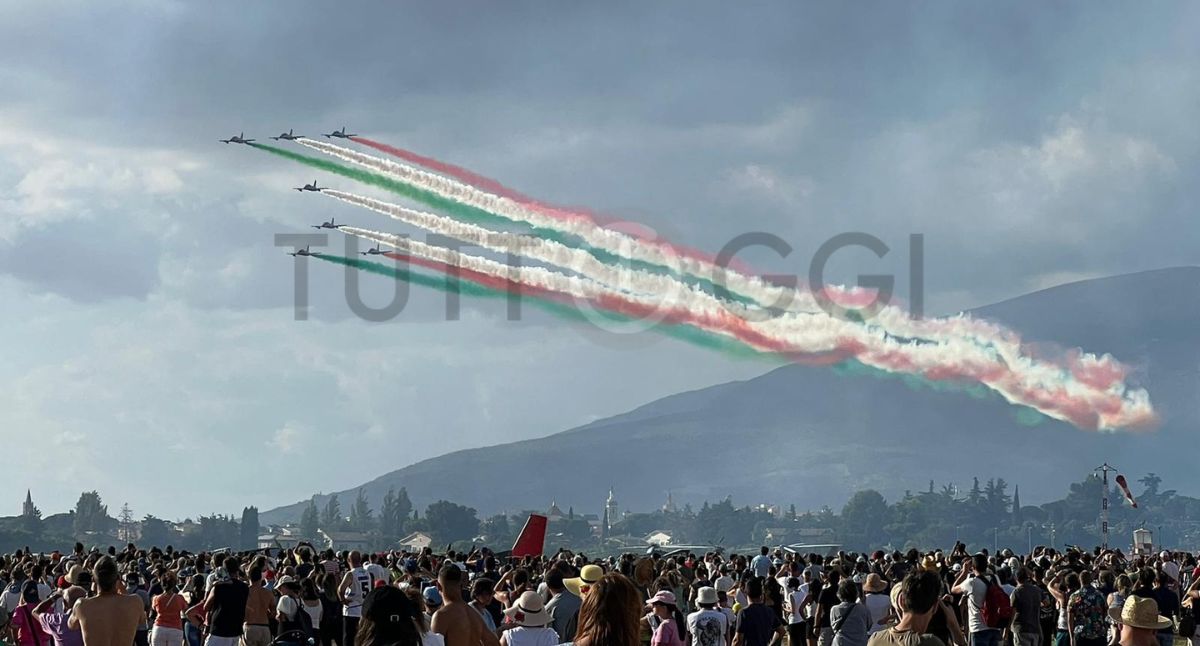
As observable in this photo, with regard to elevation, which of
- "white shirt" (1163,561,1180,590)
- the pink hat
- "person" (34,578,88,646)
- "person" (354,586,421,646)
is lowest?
"white shirt" (1163,561,1180,590)

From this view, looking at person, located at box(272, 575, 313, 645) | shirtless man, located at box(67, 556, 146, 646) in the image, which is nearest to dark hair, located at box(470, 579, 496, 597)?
shirtless man, located at box(67, 556, 146, 646)

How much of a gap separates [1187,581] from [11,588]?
2480cm

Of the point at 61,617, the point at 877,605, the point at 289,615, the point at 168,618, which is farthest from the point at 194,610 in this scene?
the point at 877,605

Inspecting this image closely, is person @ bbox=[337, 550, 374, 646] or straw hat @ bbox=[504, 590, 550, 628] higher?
straw hat @ bbox=[504, 590, 550, 628]

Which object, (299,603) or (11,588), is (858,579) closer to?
(299,603)

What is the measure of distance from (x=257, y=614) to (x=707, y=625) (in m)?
6.47

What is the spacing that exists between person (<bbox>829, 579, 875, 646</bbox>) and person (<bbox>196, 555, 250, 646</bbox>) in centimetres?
759

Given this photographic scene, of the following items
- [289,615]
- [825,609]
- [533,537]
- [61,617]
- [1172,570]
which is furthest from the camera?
[533,537]

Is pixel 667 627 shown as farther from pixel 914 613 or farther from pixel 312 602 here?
pixel 312 602

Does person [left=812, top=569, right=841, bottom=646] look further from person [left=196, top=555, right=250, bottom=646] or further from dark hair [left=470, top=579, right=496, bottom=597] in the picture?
person [left=196, top=555, right=250, bottom=646]

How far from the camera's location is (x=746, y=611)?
1945cm

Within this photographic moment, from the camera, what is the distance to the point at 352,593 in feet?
83.1

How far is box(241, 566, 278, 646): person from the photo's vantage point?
66.9ft

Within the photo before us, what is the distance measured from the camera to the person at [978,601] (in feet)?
76.8
